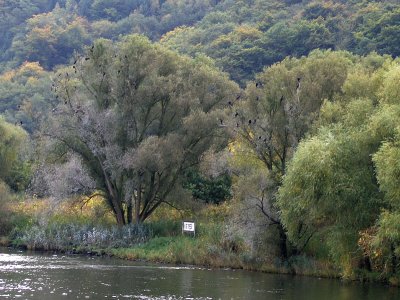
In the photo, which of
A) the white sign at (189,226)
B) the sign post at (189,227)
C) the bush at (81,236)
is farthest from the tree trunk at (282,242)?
the bush at (81,236)

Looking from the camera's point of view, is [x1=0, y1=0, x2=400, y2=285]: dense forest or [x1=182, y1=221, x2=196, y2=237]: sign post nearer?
[x1=0, y1=0, x2=400, y2=285]: dense forest

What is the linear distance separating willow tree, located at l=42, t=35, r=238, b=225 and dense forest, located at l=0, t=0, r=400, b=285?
A: 10 cm

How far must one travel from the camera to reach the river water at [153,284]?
1453 inches

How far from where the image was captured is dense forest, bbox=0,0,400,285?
41.3m

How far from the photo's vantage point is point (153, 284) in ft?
133

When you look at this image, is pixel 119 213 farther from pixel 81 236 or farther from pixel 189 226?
pixel 189 226

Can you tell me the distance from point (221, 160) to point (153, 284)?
17251 millimetres

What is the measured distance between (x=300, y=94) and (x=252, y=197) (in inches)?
278

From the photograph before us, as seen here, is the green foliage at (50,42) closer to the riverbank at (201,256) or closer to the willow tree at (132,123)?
the willow tree at (132,123)

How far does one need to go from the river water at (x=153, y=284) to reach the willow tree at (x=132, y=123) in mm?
9229

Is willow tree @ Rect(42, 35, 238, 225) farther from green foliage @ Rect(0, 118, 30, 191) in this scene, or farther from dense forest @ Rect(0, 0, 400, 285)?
green foliage @ Rect(0, 118, 30, 191)

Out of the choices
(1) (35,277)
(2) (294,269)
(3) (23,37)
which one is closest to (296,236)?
(2) (294,269)

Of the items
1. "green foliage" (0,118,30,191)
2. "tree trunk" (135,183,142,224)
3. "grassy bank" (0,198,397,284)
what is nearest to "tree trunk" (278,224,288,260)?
"grassy bank" (0,198,397,284)

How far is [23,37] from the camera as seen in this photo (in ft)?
488
